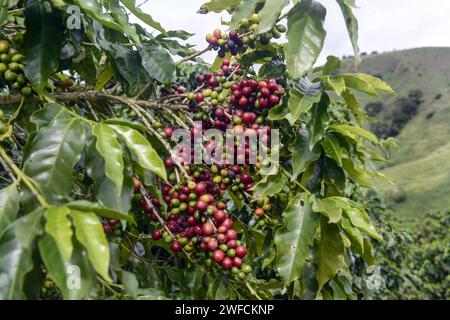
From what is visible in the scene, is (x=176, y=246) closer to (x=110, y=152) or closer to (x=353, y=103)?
(x=110, y=152)

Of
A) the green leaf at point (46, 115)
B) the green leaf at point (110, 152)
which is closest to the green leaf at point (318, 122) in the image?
the green leaf at point (110, 152)

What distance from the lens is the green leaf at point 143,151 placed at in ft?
4.37

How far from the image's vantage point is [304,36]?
1675 mm

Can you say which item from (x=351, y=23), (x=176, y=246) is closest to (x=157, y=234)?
(x=176, y=246)

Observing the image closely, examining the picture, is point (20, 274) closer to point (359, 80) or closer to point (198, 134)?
point (198, 134)

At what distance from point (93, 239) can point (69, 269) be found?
0.07 m

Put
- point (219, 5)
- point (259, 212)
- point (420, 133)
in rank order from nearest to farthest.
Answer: point (259, 212)
point (219, 5)
point (420, 133)

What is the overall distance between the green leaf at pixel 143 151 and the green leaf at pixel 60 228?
1.06 feet

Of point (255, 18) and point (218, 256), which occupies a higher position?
point (255, 18)

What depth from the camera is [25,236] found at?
1.02 m

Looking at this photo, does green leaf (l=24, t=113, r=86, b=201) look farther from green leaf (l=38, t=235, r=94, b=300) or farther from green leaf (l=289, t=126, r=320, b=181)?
green leaf (l=289, t=126, r=320, b=181)

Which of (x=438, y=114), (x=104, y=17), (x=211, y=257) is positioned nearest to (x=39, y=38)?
(x=104, y=17)

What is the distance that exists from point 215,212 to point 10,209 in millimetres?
663

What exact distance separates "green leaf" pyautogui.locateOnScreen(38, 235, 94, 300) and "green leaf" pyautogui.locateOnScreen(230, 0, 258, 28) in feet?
3.65
